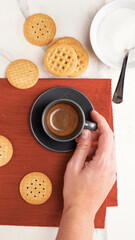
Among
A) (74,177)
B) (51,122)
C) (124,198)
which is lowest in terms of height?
(124,198)

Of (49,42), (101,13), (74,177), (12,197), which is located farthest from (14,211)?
(101,13)

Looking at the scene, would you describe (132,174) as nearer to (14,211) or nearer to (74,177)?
(74,177)

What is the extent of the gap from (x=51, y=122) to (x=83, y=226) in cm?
29

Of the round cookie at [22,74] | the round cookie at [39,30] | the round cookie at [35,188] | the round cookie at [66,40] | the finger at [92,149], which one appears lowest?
the round cookie at [35,188]

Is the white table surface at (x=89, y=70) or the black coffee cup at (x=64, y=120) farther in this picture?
the white table surface at (x=89, y=70)

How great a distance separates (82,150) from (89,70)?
0.80 ft

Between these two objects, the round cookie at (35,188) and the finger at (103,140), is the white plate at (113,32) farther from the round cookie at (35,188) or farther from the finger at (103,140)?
the round cookie at (35,188)

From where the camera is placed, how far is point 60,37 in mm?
788

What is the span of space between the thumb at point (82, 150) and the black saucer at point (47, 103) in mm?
28

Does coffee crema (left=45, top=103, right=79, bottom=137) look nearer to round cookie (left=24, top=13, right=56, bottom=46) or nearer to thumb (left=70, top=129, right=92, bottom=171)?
thumb (left=70, top=129, right=92, bottom=171)

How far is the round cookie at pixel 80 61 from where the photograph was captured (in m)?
0.76

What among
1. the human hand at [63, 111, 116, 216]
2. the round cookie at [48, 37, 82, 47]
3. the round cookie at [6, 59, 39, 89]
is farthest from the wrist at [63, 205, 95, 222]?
the round cookie at [48, 37, 82, 47]

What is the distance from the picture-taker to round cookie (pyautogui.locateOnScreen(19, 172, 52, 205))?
738 millimetres

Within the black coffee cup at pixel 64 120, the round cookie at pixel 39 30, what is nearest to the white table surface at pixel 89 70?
the round cookie at pixel 39 30
